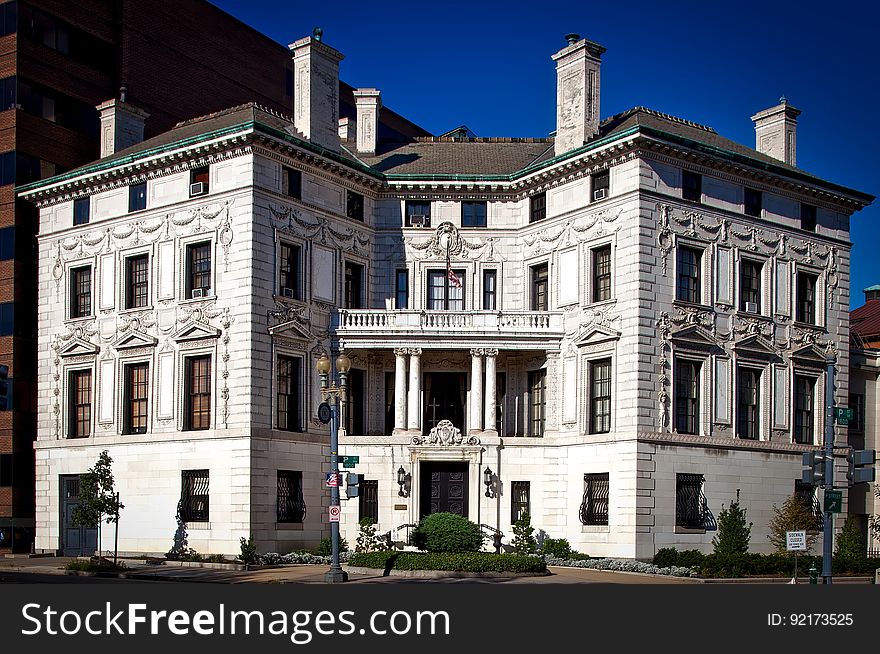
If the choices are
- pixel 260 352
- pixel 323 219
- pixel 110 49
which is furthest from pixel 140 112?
pixel 260 352

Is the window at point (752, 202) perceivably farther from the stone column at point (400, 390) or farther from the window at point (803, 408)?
the stone column at point (400, 390)

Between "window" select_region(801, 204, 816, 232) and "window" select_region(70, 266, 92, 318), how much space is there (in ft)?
102

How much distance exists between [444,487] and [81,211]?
2008 centimetres

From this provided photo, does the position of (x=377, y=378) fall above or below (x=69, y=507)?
above

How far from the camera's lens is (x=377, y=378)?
5484cm

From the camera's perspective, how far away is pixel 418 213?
5647cm

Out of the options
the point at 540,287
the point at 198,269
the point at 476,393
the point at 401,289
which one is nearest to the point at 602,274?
the point at 540,287

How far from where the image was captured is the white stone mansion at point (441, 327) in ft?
163

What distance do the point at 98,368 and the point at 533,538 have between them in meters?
19.9

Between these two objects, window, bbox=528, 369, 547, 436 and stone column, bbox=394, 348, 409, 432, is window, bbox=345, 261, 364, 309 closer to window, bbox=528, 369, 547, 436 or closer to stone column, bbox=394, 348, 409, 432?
stone column, bbox=394, 348, 409, 432

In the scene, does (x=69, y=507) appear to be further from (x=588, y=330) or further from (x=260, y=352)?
(x=588, y=330)

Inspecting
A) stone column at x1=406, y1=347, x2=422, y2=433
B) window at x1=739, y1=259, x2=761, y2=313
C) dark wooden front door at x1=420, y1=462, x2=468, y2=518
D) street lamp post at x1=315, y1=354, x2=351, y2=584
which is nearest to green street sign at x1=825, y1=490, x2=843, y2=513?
street lamp post at x1=315, y1=354, x2=351, y2=584

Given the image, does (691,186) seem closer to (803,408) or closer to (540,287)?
(540,287)

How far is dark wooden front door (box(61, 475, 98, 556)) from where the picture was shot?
53531 mm
